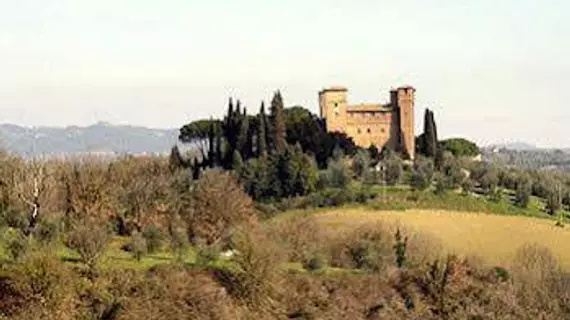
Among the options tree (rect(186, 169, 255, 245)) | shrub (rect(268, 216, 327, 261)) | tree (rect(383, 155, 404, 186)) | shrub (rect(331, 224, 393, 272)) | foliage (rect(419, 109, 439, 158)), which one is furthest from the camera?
foliage (rect(419, 109, 439, 158))

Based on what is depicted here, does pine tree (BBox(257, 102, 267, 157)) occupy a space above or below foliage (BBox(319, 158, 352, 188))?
above

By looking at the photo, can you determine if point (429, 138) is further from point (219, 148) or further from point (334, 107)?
point (219, 148)

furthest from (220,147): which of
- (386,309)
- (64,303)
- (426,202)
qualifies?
(64,303)

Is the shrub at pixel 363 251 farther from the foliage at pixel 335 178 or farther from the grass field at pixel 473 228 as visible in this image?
the foliage at pixel 335 178

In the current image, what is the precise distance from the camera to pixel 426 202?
2451 inches

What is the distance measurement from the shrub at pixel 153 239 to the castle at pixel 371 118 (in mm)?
40214

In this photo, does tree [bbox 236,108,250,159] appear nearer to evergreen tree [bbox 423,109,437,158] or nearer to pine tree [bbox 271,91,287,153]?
pine tree [bbox 271,91,287,153]

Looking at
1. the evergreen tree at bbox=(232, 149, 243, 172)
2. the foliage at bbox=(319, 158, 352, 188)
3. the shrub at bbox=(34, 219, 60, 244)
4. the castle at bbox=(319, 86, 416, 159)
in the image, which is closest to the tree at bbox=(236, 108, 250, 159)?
the evergreen tree at bbox=(232, 149, 243, 172)

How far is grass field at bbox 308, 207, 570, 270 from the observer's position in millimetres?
55031

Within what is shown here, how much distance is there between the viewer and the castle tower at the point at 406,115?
78569 millimetres

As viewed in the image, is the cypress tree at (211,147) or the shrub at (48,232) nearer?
the shrub at (48,232)

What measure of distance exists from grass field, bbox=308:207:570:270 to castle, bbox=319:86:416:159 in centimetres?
2025

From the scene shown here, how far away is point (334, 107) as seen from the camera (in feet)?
268

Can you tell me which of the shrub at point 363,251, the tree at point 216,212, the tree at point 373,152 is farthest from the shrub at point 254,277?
the tree at point 373,152
